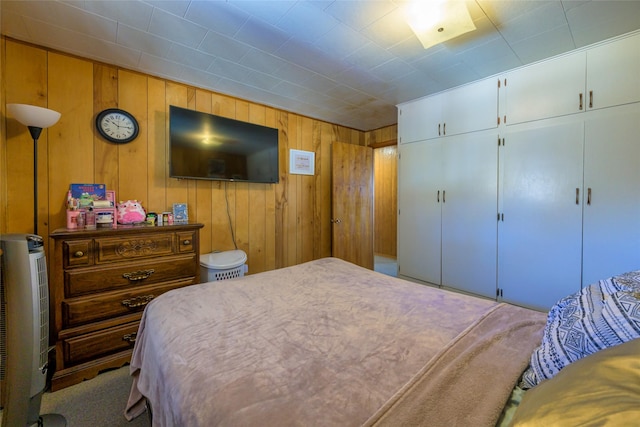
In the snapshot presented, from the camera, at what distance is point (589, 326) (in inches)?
26.7

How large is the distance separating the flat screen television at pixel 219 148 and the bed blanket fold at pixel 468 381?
8.36 ft

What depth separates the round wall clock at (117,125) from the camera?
2.23 metres

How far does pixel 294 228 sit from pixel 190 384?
289 cm

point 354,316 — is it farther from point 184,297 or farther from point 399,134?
point 399,134

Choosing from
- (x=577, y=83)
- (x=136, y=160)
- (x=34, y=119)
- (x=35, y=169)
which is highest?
(x=577, y=83)

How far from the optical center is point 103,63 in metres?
Answer: 2.23

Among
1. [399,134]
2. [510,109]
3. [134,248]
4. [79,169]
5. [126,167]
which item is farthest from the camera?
[399,134]

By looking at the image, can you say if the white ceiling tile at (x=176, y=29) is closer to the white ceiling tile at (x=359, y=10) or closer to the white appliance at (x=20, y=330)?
the white ceiling tile at (x=359, y=10)

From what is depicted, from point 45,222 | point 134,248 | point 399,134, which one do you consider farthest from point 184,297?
point 399,134

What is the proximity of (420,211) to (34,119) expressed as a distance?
3588 millimetres

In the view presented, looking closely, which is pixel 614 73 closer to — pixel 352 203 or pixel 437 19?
pixel 437 19

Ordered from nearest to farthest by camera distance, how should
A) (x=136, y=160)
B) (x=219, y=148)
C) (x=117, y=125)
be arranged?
(x=117, y=125), (x=136, y=160), (x=219, y=148)

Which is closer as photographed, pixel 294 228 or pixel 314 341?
pixel 314 341

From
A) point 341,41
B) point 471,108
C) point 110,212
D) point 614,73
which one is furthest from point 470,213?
point 110,212
